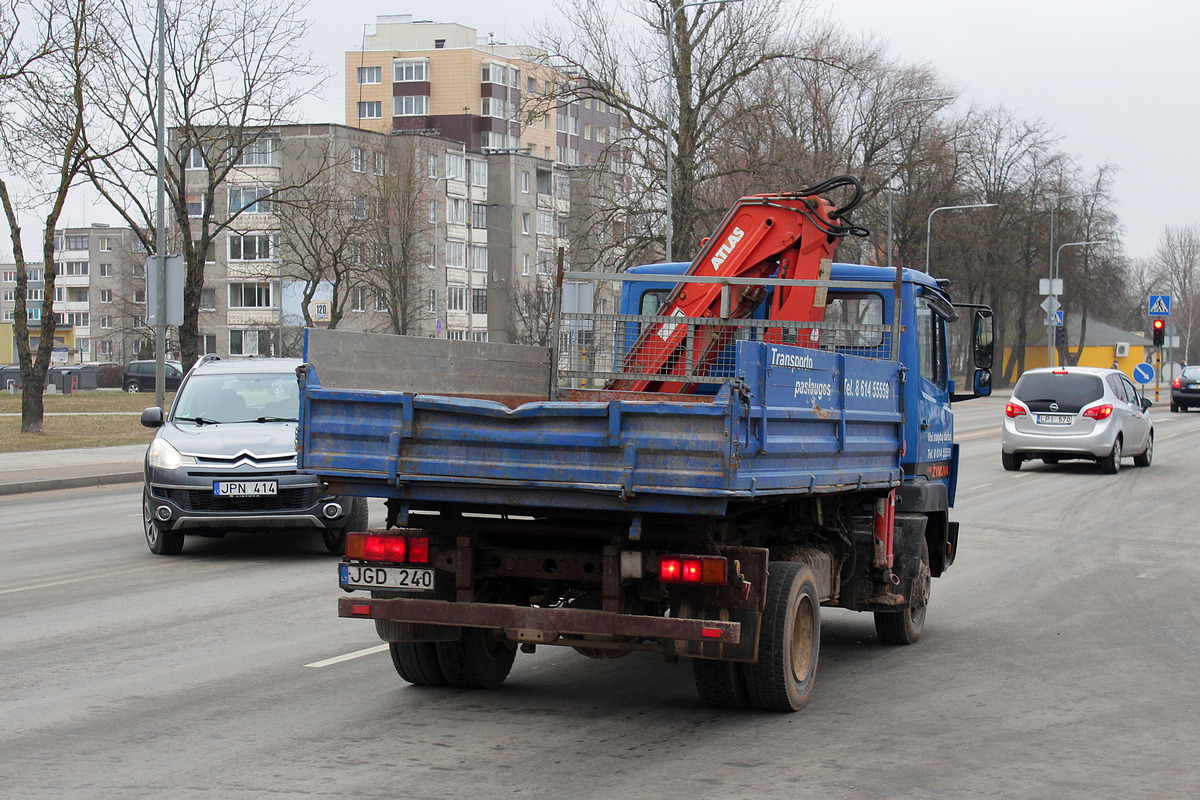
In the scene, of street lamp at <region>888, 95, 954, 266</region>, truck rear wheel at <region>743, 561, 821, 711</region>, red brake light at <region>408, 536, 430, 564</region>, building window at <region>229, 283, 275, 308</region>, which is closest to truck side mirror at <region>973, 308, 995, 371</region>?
truck rear wheel at <region>743, 561, 821, 711</region>

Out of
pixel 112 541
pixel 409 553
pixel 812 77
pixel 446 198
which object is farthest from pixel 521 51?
pixel 446 198

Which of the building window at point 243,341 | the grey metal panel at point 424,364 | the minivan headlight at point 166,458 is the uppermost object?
the building window at point 243,341

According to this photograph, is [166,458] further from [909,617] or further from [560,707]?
[909,617]

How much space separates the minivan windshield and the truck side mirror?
6300 mm

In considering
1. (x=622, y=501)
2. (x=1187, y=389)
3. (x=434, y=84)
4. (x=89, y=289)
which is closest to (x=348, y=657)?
(x=622, y=501)

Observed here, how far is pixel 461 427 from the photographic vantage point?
19.5 ft

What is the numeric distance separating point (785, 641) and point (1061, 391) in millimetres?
17987

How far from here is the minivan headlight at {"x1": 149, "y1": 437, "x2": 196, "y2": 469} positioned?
11.7 m

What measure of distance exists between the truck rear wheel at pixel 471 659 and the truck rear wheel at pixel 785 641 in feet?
4.37

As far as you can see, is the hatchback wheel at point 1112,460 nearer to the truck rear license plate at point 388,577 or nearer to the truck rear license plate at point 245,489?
the truck rear license plate at point 245,489

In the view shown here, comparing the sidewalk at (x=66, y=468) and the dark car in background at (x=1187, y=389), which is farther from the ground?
the dark car in background at (x=1187, y=389)

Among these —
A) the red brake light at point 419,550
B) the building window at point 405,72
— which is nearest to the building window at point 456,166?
the building window at point 405,72

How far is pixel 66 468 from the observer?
21.8 m

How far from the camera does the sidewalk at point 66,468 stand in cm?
1964
